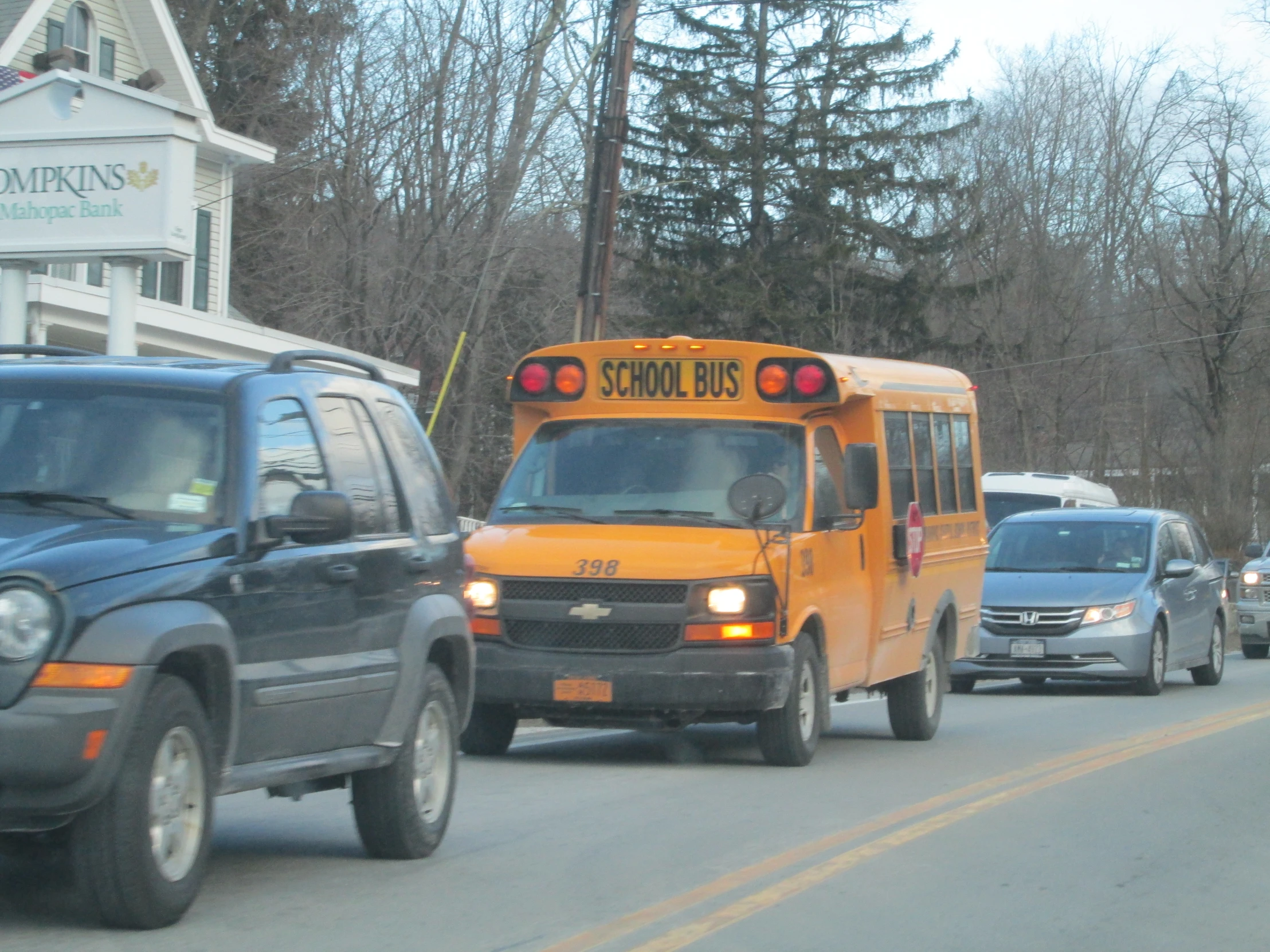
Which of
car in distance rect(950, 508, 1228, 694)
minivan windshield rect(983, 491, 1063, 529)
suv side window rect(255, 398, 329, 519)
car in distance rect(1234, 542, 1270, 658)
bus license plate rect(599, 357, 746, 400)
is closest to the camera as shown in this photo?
suv side window rect(255, 398, 329, 519)

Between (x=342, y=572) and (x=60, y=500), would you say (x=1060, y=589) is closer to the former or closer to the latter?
(x=342, y=572)

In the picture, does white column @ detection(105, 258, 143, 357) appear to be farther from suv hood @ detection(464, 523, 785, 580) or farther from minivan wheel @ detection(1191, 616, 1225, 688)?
minivan wheel @ detection(1191, 616, 1225, 688)

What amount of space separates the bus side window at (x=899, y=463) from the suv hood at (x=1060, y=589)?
5112 millimetres

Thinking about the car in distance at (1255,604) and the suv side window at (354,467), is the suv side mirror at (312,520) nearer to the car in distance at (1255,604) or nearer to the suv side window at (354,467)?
the suv side window at (354,467)

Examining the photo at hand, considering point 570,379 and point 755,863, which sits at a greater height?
point 570,379

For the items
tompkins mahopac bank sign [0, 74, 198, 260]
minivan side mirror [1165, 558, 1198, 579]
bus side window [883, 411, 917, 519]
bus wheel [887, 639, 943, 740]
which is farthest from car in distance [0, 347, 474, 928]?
minivan side mirror [1165, 558, 1198, 579]

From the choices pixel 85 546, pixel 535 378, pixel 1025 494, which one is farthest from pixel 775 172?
pixel 85 546

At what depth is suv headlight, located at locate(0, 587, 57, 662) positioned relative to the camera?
17.0 feet

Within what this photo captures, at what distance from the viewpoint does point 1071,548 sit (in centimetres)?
1845

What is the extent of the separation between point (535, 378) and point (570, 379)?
245 millimetres

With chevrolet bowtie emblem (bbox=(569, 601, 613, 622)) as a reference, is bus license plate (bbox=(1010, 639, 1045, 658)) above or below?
below

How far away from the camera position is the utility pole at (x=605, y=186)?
17.9m

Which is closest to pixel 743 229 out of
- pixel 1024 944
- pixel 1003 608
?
→ pixel 1003 608

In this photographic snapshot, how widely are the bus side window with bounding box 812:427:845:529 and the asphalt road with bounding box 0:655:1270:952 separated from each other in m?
1.55
